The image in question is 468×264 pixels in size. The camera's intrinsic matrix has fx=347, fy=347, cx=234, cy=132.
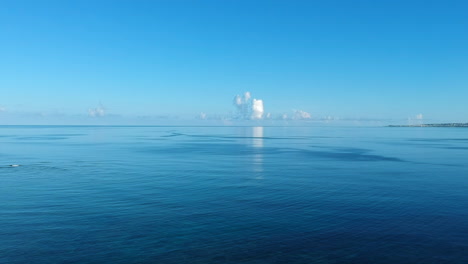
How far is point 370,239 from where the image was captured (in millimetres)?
20734

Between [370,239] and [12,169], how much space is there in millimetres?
48415

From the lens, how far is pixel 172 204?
28859 mm

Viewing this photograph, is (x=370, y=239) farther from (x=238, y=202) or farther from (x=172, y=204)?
(x=172, y=204)

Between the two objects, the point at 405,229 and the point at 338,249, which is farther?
the point at 405,229

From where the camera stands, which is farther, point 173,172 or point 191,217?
point 173,172

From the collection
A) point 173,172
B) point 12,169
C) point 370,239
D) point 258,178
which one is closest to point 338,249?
point 370,239

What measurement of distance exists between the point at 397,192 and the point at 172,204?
21.7 m

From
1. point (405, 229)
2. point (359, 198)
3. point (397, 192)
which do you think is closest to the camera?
point (405, 229)

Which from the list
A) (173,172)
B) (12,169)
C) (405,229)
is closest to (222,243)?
(405,229)

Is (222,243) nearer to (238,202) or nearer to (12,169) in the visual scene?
(238,202)

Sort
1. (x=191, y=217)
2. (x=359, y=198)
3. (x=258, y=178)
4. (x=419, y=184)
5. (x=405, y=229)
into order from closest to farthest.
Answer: (x=405, y=229) < (x=191, y=217) < (x=359, y=198) < (x=419, y=184) < (x=258, y=178)

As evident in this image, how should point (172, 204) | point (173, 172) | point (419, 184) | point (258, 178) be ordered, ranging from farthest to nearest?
point (173, 172), point (258, 178), point (419, 184), point (172, 204)

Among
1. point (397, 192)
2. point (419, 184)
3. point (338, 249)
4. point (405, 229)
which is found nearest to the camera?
point (338, 249)

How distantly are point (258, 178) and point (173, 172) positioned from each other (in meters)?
12.0
